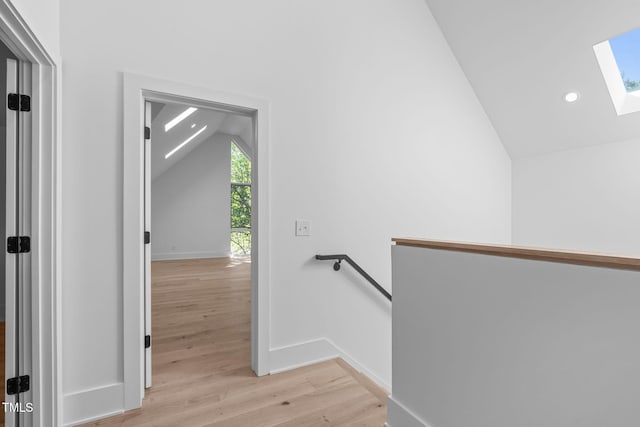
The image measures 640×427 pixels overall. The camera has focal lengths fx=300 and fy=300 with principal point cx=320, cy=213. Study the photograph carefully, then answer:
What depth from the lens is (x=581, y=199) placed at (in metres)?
3.42

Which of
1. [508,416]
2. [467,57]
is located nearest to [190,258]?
[467,57]

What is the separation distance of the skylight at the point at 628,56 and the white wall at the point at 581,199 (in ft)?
1.97

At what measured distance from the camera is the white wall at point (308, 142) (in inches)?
65.3

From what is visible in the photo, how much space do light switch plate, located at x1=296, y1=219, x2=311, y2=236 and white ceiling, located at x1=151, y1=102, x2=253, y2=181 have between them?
2.41 meters

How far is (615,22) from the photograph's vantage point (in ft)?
8.33

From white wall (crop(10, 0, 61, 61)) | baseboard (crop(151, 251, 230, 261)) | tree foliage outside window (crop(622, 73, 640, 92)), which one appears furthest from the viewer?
baseboard (crop(151, 251, 230, 261))

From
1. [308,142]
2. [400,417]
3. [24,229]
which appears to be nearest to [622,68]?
[308,142]

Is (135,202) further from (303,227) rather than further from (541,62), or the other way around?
(541,62)

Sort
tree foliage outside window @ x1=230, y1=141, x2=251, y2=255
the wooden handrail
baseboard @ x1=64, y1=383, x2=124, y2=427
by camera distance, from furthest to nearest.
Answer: tree foliage outside window @ x1=230, y1=141, x2=251, y2=255
baseboard @ x1=64, y1=383, x2=124, y2=427
the wooden handrail

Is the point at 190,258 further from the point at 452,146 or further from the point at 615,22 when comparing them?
the point at 615,22

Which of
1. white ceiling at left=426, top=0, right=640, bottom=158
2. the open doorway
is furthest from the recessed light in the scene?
the open doorway

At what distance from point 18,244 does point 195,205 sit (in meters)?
6.37

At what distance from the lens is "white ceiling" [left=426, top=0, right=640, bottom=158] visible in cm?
265

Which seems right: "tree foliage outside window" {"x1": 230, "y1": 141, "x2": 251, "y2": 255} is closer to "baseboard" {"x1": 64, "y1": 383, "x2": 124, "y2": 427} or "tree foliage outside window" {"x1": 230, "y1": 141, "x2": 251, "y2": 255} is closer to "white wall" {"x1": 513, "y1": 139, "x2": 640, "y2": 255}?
"white wall" {"x1": 513, "y1": 139, "x2": 640, "y2": 255}
